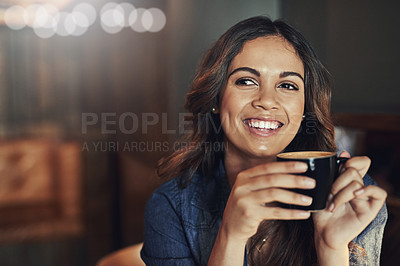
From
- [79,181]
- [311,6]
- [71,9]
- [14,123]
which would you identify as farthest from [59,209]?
[311,6]

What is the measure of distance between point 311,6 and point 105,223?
1.97m

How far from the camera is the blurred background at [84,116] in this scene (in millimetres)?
2469

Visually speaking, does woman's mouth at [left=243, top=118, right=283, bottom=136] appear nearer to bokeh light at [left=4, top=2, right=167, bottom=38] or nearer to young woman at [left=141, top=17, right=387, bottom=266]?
young woman at [left=141, top=17, right=387, bottom=266]

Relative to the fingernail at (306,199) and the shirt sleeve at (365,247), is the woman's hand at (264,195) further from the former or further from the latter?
the shirt sleeve at (365,247)

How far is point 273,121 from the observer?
2.84 ft

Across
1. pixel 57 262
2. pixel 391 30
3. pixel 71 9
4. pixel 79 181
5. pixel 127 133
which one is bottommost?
pixel 57 262

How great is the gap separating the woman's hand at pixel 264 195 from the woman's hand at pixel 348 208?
0.07m

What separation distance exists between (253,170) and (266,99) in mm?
235

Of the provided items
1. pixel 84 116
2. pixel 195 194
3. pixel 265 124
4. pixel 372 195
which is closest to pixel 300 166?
pixel 372 195

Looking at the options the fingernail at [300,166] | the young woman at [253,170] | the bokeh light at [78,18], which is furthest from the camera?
the bokeh light at [78,18]

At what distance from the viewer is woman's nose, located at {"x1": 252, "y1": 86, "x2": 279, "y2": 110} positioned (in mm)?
858

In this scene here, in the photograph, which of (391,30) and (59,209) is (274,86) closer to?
(391,30)

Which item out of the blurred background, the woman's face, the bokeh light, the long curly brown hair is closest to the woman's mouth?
the woman's face

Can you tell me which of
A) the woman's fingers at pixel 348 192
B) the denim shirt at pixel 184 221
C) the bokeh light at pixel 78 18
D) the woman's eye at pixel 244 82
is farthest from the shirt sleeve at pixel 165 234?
the bokeh light at pixel 78 18
